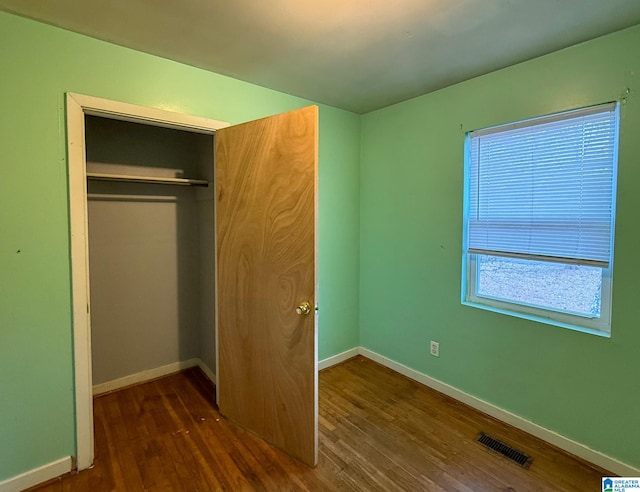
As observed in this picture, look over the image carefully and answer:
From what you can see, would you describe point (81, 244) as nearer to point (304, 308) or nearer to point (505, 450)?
point (304, 308)

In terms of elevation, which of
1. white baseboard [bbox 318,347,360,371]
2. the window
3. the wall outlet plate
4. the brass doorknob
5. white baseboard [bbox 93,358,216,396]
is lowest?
white baseboard [bbox 93,358,216,396]

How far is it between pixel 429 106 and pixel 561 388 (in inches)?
82.1

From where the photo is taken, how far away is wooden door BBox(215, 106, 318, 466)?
1.78 metres

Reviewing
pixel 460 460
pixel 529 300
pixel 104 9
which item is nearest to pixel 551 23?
pixel 529 300

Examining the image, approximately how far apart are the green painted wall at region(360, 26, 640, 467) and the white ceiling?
0.69 feet

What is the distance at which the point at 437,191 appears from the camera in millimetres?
2521

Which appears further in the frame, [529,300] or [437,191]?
[437,191]

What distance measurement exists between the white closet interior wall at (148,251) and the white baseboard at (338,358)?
96 centimetres

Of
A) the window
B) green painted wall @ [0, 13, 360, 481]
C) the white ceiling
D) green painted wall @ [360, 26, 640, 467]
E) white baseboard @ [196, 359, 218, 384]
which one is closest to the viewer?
the white ceiling

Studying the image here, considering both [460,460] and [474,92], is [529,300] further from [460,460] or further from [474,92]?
[474,92]

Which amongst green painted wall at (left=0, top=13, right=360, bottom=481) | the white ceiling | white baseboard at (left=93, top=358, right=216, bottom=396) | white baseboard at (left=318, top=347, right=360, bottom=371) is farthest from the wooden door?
white baseboard at (left=318, top=347, right=360, bottom=371)

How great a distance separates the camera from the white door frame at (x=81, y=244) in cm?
171

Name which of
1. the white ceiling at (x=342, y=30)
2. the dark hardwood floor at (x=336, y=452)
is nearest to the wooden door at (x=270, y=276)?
the dark hardwood floor at (x=336, y=452)

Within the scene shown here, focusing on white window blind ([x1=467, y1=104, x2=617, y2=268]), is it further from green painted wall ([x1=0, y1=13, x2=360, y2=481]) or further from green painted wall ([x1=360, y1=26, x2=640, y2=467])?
green painted wall ([x1=0, y1=13, x2=360, y2=481])
